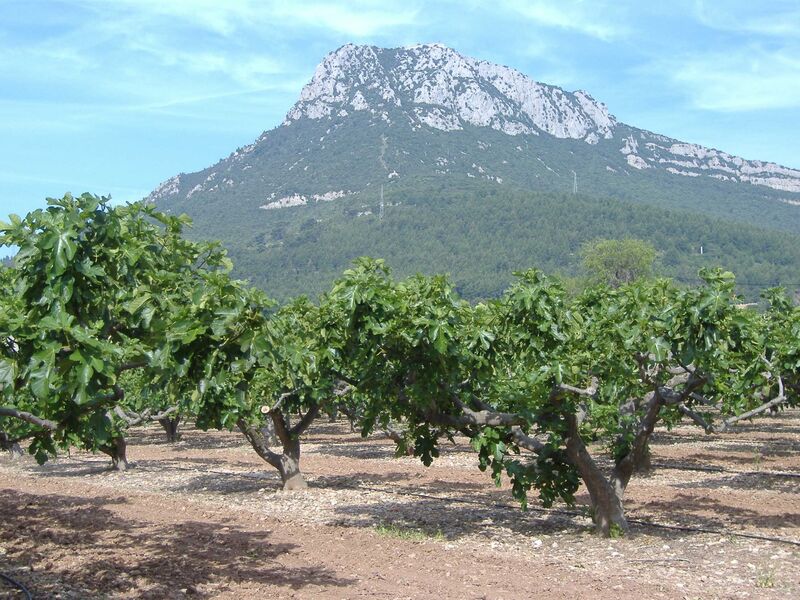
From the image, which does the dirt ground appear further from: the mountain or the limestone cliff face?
the limestone cliff face

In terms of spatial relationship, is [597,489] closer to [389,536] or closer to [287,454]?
[389,536]

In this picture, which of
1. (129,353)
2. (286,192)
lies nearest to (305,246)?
(286,192)

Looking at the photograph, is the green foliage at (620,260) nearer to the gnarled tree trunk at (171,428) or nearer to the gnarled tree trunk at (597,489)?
the gnarled tree trunk at (171,428)

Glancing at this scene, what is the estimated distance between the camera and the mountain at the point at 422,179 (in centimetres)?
11975

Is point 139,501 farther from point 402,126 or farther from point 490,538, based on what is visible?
point 402,126

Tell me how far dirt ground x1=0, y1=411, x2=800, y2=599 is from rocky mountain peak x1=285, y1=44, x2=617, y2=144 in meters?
155

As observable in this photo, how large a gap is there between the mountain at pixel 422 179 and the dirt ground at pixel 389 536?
77905 millimetres

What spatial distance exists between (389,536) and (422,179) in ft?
455

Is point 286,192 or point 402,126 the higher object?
point 402,126

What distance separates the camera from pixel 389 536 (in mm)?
12930

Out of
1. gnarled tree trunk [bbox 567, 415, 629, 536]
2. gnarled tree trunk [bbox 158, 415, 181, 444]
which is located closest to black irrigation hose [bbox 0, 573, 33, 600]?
gnarled tree trunk [bbox 567, 415, 629, 536]

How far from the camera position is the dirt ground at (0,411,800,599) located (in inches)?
375

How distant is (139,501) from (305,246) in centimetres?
10237

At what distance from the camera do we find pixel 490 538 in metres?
12.8
